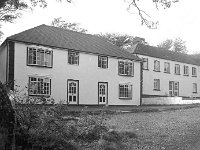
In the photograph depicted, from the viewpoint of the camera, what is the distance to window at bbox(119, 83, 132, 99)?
35.4 m

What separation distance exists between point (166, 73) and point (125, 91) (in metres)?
15.0

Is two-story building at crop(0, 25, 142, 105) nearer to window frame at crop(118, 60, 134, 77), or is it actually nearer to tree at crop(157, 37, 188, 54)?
window frame at crop(118, 60, 134, 77)

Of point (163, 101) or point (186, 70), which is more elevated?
point (186, 70)

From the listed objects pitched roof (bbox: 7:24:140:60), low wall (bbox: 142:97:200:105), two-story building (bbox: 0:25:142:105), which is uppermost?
pitched roof (bbox: 7:24:140:60)

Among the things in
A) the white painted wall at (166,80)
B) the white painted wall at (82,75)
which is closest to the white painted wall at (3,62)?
the white painted wall at (82,75)

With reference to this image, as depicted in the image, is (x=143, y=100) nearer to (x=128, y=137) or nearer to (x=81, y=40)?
(x=81, y=40)

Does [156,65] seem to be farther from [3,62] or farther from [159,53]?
[3,62]

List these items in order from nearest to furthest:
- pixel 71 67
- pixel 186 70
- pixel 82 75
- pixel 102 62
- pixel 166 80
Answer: pixel 71 67, pixel 82 75, pixel 102 62, pixel 166 80, pixel 186 70

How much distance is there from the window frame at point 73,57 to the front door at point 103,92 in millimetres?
3986

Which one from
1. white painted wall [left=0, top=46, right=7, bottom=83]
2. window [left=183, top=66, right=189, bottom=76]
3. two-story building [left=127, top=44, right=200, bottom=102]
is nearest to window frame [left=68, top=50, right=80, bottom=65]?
white painted wall [left=0, top=46, right=7, bottom=83]

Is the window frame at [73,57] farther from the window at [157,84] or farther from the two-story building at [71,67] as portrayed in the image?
the window at [157,84]

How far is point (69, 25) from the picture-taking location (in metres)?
66.9

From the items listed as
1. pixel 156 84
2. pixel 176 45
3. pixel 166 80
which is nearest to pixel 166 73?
pixel 166 80

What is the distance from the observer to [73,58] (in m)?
31.4
